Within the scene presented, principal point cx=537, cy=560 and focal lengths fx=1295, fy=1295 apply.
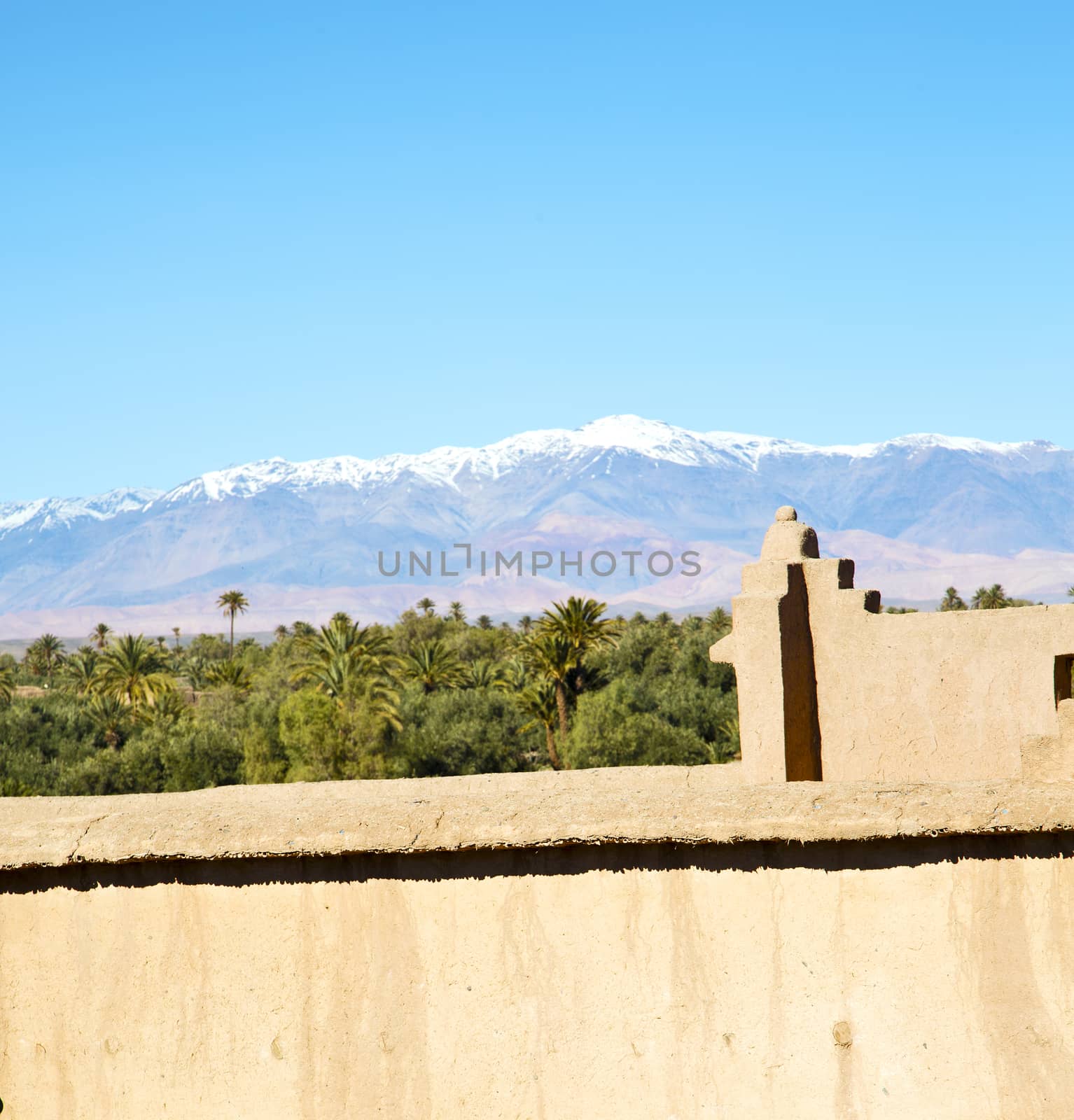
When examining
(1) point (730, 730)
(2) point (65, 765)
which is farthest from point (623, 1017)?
(2) point (65, 765)

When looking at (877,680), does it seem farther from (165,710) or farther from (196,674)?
(196,674)

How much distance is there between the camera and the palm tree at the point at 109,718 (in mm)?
43812

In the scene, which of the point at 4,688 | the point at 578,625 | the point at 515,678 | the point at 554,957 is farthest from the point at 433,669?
the point at 554,957

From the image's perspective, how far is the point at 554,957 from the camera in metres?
4.31

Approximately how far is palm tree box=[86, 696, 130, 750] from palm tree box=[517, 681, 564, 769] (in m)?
13.6

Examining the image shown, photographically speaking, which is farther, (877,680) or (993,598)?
(993,598)

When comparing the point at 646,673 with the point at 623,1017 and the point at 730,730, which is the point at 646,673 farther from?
the point at 623,1017

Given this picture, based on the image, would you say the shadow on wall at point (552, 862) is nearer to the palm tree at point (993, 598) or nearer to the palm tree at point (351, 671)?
the palm tree at point (351, 671)

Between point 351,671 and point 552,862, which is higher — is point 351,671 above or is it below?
above

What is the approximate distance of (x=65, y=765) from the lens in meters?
39.6

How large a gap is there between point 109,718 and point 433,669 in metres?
13.2

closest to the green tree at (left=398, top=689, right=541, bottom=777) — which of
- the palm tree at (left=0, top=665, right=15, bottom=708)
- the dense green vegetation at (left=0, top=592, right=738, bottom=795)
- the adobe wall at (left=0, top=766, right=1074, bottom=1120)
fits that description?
the dense green vegetation at (left=0, top=592, right=738, bottom=795)

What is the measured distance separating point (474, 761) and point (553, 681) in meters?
3.61

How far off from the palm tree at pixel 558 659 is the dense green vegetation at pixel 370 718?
0.19 feet
